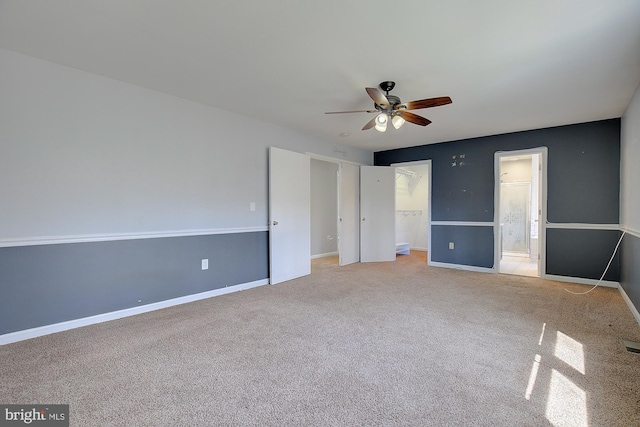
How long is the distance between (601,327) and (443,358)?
71.3 inches

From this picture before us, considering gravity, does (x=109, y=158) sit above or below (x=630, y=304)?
above

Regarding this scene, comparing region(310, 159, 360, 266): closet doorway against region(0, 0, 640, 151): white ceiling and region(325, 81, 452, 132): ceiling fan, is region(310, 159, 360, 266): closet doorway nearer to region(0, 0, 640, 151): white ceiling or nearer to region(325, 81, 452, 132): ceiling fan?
region(325, 81, 452, 132): ceiling fan

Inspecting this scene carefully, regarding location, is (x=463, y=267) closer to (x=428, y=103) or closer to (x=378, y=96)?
(x=428, y=103)

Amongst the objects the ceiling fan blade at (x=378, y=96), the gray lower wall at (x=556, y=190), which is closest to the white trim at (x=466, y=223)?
the gray lower wall at (x=556, y=190)

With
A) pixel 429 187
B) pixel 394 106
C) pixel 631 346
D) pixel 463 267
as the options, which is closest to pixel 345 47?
pixel 394 106

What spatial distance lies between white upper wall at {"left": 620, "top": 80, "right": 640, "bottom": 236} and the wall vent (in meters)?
1.21

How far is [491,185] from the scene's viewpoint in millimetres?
5223

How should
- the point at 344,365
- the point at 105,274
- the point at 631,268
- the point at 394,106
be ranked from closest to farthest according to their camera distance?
the point at 344,365 → the point at 105,274 → the point at 394,106 → the point at 631,268

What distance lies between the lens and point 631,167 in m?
3.40

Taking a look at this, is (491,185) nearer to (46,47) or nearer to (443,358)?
(443,358)

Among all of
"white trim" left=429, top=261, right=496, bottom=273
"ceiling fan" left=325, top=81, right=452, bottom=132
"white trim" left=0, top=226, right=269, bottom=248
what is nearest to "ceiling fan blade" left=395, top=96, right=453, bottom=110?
"ceiling fan" left=325, top=81, right=452, bottom=132

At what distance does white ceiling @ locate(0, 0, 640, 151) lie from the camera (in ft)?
6.37

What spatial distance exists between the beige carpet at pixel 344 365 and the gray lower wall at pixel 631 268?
227 mm

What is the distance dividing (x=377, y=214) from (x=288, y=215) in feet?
7.91
